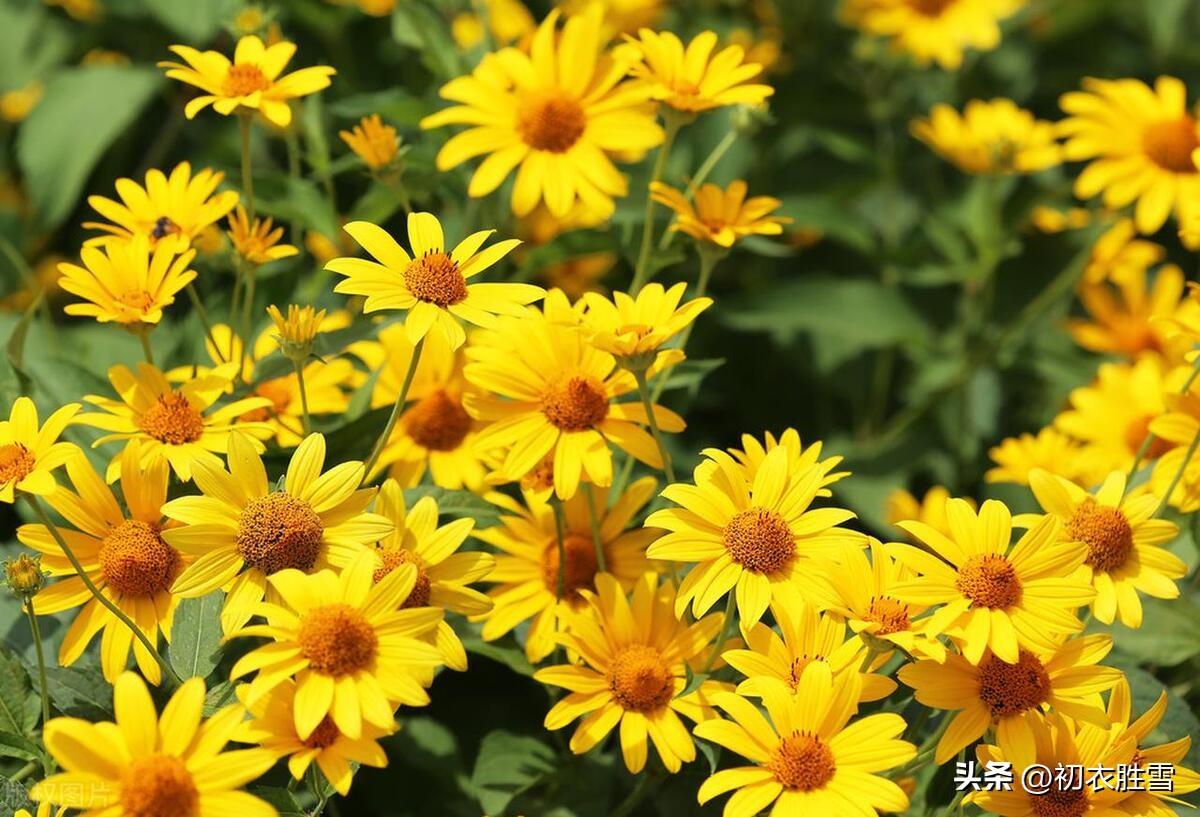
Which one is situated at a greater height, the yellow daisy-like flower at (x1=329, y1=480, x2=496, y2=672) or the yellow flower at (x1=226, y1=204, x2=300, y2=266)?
the yellow flower at (x1=226, y1=204, x2=300, y2=266)

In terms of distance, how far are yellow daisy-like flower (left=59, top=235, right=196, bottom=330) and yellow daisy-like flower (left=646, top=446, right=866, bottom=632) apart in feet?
1.71

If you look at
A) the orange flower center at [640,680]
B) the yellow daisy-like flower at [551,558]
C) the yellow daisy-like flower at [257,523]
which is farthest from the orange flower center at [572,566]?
the yellow daisy-like flower at [257,523]

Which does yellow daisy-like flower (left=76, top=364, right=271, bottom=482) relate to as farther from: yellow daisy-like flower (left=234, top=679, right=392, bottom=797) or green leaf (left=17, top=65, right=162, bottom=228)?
green leaf (left=17, top=65, right=162, bottom=228)

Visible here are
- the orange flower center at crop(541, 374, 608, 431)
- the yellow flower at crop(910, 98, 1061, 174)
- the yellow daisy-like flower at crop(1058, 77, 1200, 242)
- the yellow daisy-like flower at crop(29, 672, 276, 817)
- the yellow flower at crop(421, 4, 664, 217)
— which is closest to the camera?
the yellow daisy-like flower at crop(29, 672, 276, 817)

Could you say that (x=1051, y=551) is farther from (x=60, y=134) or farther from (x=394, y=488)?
(x=60, y=134)

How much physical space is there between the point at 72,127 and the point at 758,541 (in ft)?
5.19

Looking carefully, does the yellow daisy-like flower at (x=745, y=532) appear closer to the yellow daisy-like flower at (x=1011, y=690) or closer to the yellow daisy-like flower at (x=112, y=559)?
the yellow daisy-like flower at (x=1011, y=690)

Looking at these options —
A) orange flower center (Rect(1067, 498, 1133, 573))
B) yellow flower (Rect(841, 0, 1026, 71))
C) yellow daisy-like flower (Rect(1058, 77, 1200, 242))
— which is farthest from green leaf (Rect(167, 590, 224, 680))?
yellow flower (Rect(841, 0, 1026, 71))

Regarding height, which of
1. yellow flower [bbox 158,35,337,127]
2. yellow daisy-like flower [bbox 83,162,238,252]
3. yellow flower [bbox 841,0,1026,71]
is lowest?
yellow daisy-like flower [bbox 83,162,238,252]

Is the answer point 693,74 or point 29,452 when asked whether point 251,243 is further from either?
point 693,74

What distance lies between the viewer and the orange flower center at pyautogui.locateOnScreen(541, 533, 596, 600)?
133 centimetres

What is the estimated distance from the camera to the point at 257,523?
3.62 feet

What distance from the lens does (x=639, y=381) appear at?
118cm

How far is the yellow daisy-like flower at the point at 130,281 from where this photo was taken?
126 centimetres
